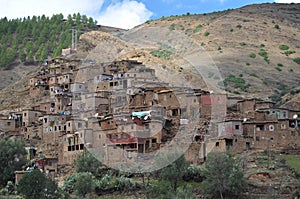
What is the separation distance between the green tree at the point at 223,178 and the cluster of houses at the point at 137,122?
4009 mm

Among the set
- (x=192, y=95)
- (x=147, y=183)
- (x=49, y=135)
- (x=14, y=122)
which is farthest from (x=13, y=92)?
(x=147, y=183)

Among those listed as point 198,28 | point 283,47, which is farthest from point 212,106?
point 198,28

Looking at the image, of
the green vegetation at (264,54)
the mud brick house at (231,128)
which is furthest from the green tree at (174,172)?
the green vegetation at (264,54)

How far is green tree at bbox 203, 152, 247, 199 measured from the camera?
36062 mm

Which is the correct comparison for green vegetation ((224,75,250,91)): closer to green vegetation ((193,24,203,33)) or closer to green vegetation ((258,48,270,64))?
green vegetation ((258,48,270,64))

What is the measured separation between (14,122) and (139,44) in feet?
114

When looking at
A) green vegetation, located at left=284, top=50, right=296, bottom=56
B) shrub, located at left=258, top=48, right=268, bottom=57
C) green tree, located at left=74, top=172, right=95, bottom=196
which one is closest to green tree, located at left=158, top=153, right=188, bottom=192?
green tree, located at left=74, top=172, right=95, bottom=196

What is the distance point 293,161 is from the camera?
128 ft

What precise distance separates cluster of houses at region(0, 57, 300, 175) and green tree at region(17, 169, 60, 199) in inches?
242

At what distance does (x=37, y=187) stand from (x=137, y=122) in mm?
9747

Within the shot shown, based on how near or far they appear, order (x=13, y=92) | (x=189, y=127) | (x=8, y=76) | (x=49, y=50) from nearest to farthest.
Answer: (x=189, y=127)
(x=13, y=92)
(x=8, y=76)
(x=49, y=50)

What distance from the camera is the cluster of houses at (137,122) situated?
41.4 m

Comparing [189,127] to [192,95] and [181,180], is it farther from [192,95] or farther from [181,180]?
[181,180]

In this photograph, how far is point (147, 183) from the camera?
38469 millimetres
